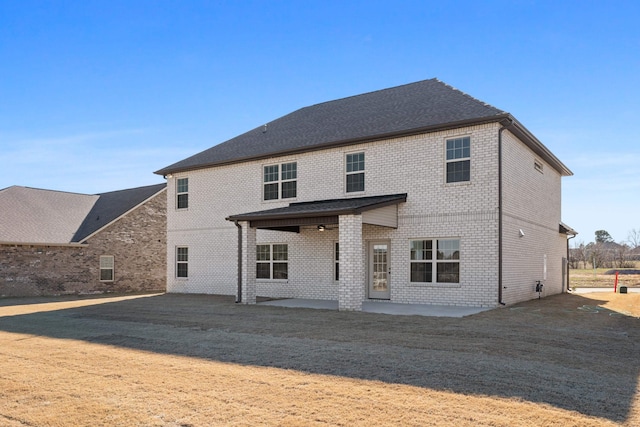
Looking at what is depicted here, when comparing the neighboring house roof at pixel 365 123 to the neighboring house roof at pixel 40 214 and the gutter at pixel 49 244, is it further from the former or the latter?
the neighboring house roof at pixel 40 214

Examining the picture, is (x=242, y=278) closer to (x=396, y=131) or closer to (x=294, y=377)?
(x=396, y=131)

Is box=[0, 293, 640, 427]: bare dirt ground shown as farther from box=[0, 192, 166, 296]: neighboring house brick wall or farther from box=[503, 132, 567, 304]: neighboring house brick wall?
box=[0, 192, 166, 296]: neighboring house brick wall

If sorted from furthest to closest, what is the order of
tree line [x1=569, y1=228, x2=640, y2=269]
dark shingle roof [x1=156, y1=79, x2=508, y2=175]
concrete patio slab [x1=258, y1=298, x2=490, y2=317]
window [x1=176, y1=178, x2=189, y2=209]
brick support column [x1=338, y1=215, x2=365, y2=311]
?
tree line [x1=569, y1=228, x2=640, y2=269] → window [x1=176, y1=178, x2=189, y2=209] → dark shingle roof [x1=156, y1=79, x2=508, y2=175] → brick support column [x1=338, y1=215, x2=365, y2=311] → concrete patio slab [x1=258, y1=298, x2=490, y2=317]

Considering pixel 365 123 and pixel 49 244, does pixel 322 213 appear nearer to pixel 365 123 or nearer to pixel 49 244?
pixel 365 123

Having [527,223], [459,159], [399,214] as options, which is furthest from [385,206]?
[527,223]

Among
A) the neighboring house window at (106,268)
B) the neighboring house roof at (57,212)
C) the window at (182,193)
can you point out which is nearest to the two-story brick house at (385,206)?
the window at (182,193)

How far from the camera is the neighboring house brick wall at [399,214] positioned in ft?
51.7

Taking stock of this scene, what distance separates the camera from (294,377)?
22.5 ft

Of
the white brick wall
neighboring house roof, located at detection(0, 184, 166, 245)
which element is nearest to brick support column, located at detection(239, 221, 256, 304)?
the white brick wall

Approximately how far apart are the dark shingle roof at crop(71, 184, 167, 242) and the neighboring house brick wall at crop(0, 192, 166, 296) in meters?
0.47

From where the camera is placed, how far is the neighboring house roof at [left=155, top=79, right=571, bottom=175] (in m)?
16.6

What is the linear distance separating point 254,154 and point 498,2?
10.8m

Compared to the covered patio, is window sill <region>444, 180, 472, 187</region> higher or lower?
higher

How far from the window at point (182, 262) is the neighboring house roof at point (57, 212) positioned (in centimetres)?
623
